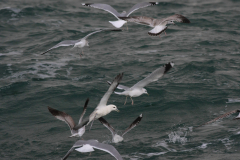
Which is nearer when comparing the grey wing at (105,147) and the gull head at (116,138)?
the grey wing at (105,147)

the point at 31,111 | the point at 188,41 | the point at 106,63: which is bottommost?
the point at 31,111

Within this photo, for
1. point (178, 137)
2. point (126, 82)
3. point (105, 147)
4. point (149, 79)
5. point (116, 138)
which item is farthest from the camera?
point (126, 82)

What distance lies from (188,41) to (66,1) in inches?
457

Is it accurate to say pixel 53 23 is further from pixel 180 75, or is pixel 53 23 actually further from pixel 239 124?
pixel 239 124

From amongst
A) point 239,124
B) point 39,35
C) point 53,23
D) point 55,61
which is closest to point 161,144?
point 239,124

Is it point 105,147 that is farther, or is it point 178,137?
point 178,137

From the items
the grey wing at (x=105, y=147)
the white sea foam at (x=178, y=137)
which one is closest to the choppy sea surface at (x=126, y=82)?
the white sea foam at (x=178, y=137)

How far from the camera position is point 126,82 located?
1343 cm

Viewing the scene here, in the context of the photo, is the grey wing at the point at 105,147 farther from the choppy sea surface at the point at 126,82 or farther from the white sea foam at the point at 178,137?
the white sea foam at the point at 178,137

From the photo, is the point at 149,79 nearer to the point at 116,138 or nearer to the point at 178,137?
the point at 116,138

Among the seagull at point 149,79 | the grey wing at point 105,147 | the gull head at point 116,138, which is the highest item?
the seagull at point 149,79

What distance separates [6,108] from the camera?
38.9ft

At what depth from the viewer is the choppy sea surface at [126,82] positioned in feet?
31.8

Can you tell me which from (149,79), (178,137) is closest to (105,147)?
(149,79)
